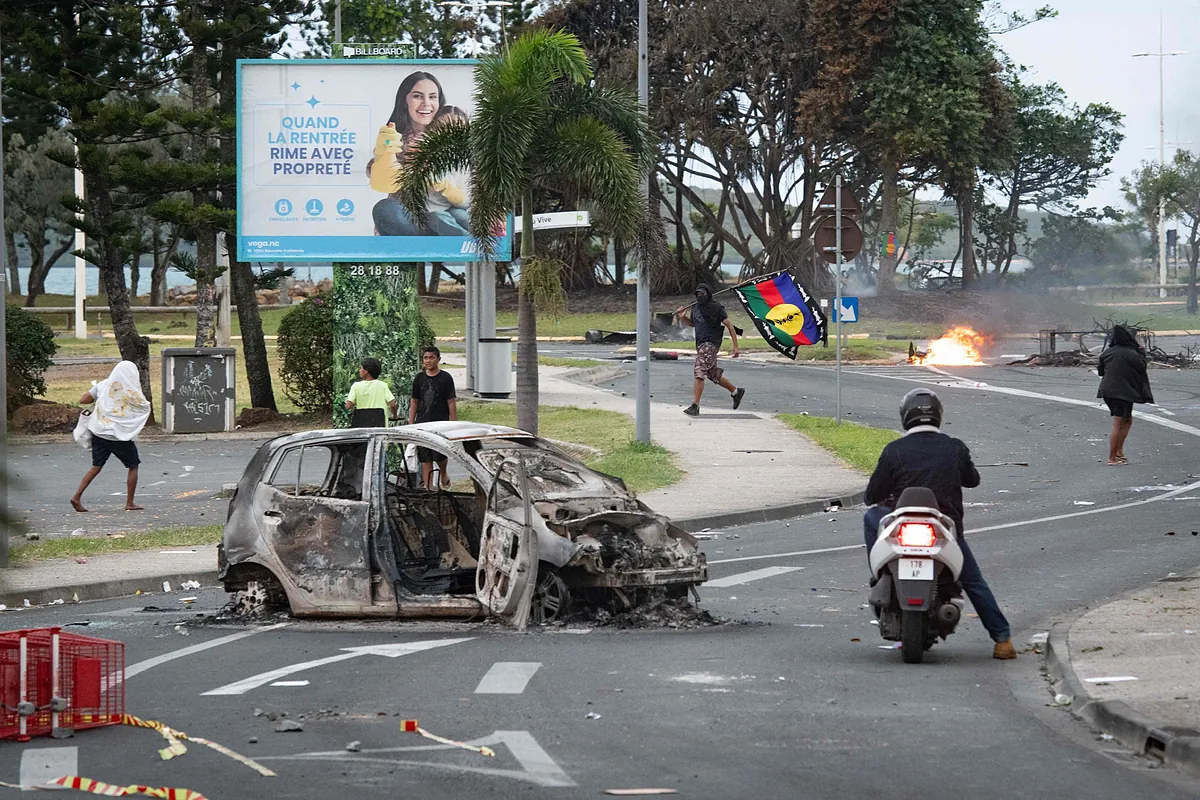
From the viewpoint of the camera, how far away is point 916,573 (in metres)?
8.65

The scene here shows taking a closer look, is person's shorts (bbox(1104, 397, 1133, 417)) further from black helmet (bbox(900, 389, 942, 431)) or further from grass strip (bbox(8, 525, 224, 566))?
black helmet (bbox(900, 389, 942, 431))

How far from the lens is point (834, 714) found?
7.69 m

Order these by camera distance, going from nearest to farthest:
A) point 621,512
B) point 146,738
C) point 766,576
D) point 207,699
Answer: point 146,738
point 207,699
point 621,512
point 766,576

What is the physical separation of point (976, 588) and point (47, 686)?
496 cm

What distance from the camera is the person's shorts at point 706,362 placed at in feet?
84.0

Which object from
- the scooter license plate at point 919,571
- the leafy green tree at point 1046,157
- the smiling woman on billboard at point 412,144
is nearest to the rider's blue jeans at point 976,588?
the scooter license plate at point 919,571

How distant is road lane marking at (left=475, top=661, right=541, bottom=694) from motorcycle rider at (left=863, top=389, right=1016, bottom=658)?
6.91 feet

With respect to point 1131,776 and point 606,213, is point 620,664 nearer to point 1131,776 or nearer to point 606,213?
point 1131,776

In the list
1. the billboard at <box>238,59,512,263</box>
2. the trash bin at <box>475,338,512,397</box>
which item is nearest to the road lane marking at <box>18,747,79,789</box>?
the billboard at <box>238,59,512,263</box>

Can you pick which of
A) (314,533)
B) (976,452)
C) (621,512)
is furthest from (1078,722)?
(976,452)

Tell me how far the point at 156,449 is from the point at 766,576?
1572 centimetres

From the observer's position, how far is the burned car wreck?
10.2 metres

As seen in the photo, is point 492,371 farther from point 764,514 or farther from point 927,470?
point 927,470

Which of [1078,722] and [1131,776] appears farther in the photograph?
[1078,722]
